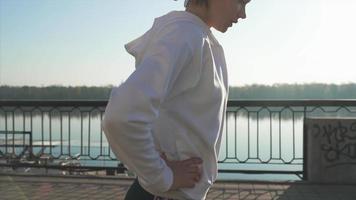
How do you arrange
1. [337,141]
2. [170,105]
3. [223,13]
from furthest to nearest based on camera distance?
[337,141] → [223,13] → [170,105]

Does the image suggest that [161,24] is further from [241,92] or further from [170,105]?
[241,92]

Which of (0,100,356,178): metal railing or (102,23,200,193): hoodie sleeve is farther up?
(102,23,200,193): hoodie sleeve

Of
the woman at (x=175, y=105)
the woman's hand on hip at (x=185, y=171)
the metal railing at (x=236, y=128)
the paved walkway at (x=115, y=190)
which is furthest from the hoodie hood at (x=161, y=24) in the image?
the metal railing at (x=236, y=128)

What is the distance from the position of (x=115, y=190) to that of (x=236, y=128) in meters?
2.60

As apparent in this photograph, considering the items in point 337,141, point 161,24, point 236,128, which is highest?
point 161,24

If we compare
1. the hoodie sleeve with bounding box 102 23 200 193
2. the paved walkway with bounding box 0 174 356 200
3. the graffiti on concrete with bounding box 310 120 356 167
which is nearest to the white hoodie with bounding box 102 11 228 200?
the hoodie sleeve with bounding box 102 23 200 193

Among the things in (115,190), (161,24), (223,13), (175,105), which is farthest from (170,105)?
(115,190)

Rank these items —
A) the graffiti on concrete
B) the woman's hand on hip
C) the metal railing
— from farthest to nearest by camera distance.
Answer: the metal railing < the graffiti on concrete < the woman's hand on hip

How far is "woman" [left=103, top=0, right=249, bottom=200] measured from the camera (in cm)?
154

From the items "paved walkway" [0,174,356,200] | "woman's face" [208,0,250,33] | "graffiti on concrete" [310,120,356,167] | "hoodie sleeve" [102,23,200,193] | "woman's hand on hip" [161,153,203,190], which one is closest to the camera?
"hoodie sleeve" [102,23,200,193]

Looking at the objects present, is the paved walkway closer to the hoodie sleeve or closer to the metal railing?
the metal railing

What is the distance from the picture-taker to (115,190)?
8070 millimetres

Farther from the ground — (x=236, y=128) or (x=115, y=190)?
(x=236, y=128)

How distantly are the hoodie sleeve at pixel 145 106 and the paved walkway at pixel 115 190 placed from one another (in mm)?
6013
